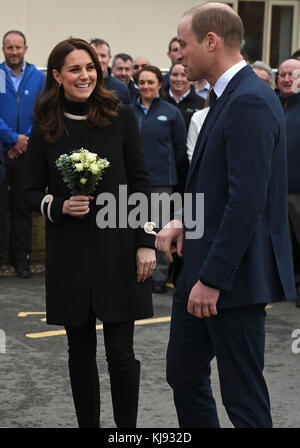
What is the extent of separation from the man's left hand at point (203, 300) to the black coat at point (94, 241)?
2.85 ft

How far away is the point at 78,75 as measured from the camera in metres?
3.97

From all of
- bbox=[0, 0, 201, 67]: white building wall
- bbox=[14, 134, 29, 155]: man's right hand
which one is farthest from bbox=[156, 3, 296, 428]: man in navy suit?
bbox=[0, 0, 201, 67]: white building wall

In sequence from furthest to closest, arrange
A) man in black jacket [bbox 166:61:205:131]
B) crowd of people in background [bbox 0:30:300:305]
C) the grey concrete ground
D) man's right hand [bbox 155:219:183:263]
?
man in black jacket [bbox 166:61:205:131] → crowd of people in background [bbox 0:30:300:305] → the grey concrete ground → man's right hand [bbox 155:219:183:263]

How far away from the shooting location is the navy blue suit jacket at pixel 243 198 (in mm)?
3020

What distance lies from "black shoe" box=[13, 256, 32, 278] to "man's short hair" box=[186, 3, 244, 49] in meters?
6.05

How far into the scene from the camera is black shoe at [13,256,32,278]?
8.92 m

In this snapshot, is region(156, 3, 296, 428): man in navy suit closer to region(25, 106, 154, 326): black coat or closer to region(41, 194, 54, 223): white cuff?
region(25, 106, 154, 326): black coat

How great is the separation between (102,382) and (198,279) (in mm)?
2381

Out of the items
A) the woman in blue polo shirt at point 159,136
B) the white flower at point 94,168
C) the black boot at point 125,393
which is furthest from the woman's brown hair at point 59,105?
the woman in blue polo shirt at point 159,136

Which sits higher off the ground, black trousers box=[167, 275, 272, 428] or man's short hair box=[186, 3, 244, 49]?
man's short hair box=[186, 3, 244, 49]

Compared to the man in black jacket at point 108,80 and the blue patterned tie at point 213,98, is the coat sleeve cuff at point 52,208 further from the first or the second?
the man in black jacket at point 108,80

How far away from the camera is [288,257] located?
3283 millimetres

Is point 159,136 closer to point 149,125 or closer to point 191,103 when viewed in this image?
point 149,125
